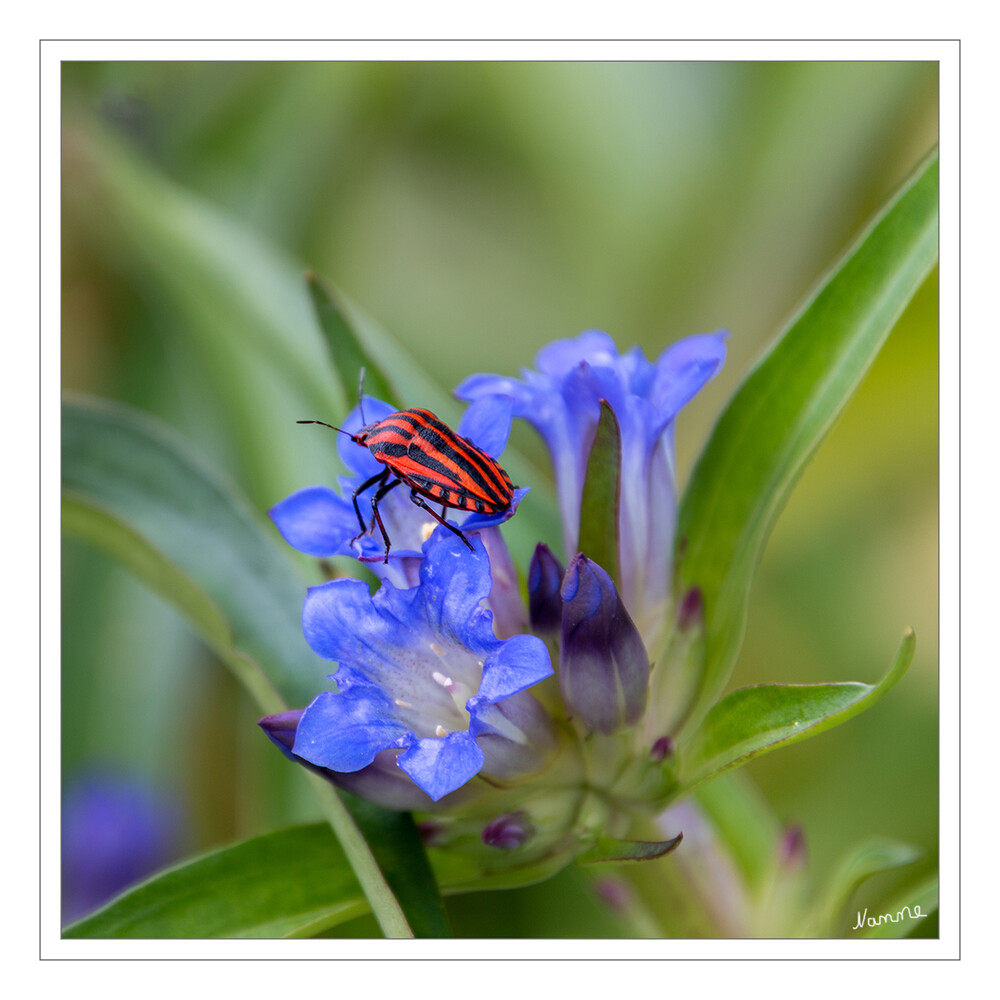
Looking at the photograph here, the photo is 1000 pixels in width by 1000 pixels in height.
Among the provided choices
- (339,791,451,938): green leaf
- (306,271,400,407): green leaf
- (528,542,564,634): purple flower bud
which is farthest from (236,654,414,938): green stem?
(306,271,400,407): green leaf

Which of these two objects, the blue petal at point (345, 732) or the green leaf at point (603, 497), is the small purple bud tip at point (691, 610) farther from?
the blue petal at point (345, 732)

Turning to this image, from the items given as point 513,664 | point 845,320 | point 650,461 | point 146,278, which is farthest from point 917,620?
point 146,278

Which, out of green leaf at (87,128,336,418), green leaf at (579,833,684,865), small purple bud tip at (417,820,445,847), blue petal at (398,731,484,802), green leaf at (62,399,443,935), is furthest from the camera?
green leaf at (87,128,336,418)

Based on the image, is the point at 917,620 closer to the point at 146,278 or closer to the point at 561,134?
the point at 561,134
